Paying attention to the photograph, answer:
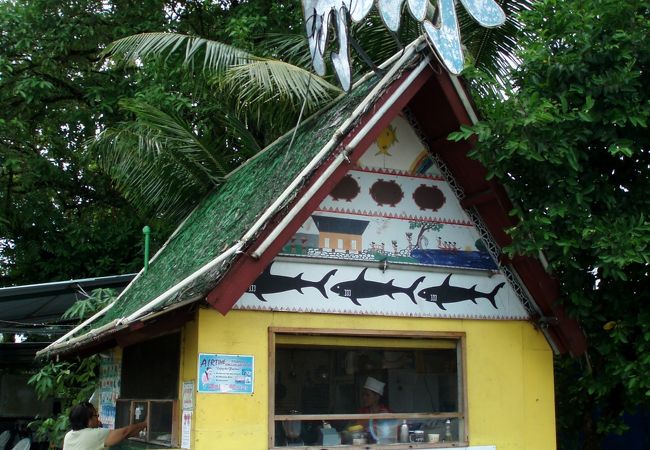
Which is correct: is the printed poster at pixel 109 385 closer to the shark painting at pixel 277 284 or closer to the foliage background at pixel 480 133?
the foliage background at pixel 480 133

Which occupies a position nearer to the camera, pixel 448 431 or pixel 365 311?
pixel 365 311

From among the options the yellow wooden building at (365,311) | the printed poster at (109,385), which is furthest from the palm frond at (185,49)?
the printed poster at (109,385)

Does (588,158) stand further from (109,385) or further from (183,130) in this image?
(109,385)

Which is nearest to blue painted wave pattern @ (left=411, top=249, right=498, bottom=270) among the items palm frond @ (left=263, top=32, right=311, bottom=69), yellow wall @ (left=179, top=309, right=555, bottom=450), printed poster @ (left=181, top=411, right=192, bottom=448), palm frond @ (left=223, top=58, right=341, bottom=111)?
yellow wall @ (left=179, top=309, right=555, bottom=450)

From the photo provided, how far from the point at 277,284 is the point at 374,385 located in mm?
1361

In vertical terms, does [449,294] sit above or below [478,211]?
below

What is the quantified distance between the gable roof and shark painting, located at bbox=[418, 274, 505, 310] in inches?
15.0

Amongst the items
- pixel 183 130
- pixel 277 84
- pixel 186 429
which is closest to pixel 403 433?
pixel 186 429

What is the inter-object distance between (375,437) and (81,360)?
4.70 m

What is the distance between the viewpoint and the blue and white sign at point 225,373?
6.35 meters

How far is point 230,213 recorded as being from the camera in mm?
7656

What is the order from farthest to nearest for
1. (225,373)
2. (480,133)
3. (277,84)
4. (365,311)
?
(277,84) → (365,311) → (480,133) → (225,373)

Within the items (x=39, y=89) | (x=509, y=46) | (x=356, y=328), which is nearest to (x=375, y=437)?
(x=356, y=328)

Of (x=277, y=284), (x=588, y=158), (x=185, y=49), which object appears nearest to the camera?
(x=277, y=284)
